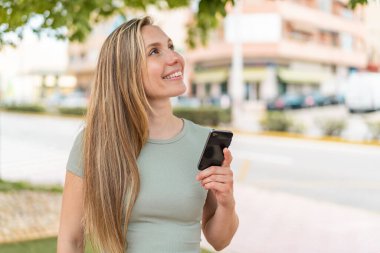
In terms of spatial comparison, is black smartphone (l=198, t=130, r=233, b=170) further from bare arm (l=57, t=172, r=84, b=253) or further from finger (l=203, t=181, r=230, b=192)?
bare arm (l=57, t=172, r=84, b=253)

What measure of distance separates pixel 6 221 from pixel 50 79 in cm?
6982

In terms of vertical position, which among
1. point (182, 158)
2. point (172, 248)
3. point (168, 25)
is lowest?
point (172, 248)

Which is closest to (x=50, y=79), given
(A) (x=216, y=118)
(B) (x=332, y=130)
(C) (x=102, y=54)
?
(A) (x=216, y=118)

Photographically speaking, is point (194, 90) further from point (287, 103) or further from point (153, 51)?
point (153, 51)

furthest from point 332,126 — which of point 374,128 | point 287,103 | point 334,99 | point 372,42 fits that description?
point 372,42

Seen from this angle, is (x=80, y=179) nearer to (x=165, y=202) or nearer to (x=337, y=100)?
(x=165, y=202)

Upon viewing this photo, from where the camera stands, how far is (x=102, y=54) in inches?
78.1

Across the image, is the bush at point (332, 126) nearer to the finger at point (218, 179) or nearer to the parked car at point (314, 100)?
the parked car at point (314, 100)

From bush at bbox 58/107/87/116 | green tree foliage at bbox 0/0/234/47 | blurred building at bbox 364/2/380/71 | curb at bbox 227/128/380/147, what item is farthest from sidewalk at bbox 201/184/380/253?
blurred building at bbox 364/2/380/71

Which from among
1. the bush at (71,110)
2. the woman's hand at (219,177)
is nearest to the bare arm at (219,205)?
the woman's hand at (219,177)

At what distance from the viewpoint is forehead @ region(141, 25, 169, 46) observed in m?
1.95

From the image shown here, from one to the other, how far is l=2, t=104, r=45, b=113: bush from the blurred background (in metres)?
0.13

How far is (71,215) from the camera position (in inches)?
76.7

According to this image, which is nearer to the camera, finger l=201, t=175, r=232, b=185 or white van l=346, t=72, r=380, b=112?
finger l=201, t=175, r=232, b=185
